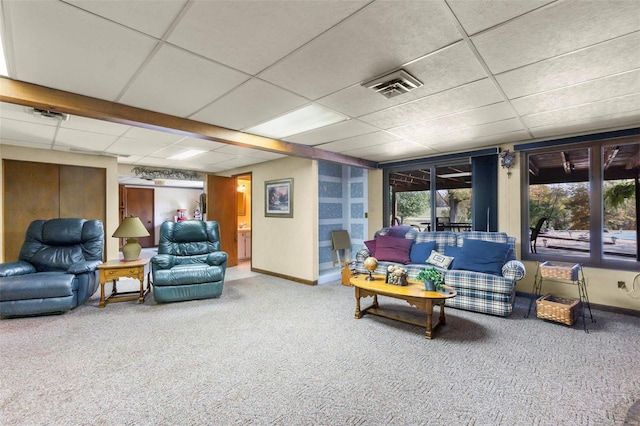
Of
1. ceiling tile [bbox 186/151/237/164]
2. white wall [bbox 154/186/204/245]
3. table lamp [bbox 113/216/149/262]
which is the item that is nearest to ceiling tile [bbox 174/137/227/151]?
ceiling tile [bbox 186/151/237/164]

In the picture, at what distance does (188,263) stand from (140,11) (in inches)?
142

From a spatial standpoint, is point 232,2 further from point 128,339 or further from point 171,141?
point 171,141

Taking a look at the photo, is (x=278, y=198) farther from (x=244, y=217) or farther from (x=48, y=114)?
(x=48, y=114)

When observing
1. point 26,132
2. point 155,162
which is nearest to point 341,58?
point 26,132

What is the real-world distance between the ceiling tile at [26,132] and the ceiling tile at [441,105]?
401cm

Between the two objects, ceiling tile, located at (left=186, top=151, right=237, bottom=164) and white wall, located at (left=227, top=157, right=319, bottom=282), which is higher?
ceiling tile, located at (left=186, top=151, right=237, bottom=164)

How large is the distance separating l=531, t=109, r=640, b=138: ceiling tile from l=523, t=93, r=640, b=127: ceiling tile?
0.47 feet

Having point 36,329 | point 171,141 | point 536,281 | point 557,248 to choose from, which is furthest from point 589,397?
point 171,141

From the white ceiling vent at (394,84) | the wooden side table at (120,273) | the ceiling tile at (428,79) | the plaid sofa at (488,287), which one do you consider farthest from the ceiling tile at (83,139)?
the plaid sofa at (488,287)

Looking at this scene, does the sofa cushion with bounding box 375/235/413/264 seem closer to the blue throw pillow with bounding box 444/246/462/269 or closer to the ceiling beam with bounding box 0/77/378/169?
the blue throw pillow with bounding box 444/246/462/269

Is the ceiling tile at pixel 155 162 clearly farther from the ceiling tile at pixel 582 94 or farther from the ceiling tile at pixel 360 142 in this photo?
the ceiling tile at pixel 582 94

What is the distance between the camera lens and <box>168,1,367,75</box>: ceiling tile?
1526 millimetres

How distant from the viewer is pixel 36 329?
310 centimetres

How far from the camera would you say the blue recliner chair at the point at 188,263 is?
3.96 meters
